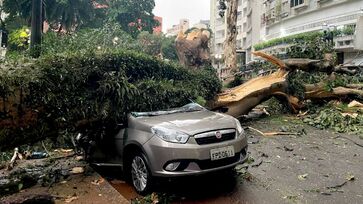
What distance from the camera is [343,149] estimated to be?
702cm

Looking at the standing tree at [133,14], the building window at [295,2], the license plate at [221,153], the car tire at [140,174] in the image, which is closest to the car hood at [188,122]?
the license plate at [221,153]

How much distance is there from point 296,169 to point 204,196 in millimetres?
1941

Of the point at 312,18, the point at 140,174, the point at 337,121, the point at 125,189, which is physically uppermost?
the point at 312,18

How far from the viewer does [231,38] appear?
16641 millimetres

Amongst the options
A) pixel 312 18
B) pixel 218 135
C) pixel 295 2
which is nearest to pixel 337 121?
pixel 218 135

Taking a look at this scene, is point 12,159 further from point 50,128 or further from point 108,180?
point 108,180

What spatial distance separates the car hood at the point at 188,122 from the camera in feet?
14.6

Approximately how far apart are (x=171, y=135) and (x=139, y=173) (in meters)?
0.83

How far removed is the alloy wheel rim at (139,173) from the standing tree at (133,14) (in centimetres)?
3144

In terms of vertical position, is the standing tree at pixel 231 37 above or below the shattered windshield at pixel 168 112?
above

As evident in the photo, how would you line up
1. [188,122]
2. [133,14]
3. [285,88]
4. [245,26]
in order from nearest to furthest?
1. [188,122]
2. [285,88]
3. [133,14]
4. [245,26]

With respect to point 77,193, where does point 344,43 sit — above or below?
above

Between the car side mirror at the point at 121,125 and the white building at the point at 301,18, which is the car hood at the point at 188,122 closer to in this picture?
the car side mirror at the point at 121,125

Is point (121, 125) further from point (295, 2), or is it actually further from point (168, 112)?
point (295, 2)
